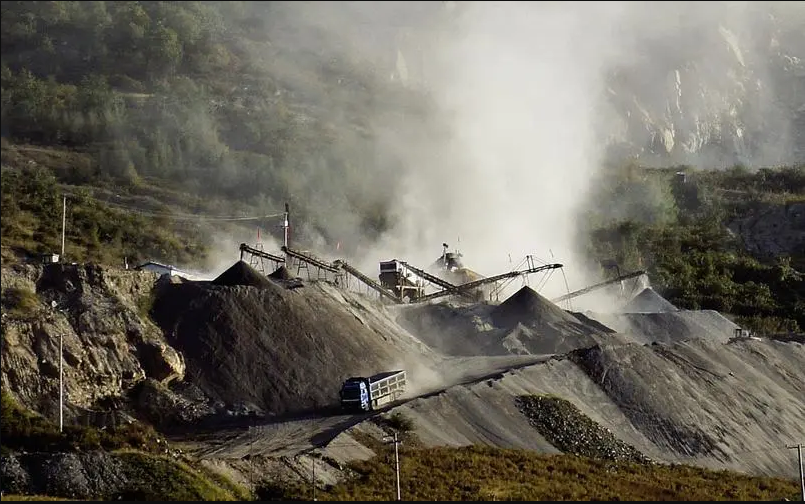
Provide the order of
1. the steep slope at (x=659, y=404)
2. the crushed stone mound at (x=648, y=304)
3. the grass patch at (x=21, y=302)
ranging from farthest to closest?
1. the crushed stone mound at (x=648, y=304)
2. the steep slope at (x=659, y=404)
3. the grass patch at (x=21, y=302)

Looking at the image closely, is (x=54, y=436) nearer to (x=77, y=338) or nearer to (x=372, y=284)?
(x=77, y=338)

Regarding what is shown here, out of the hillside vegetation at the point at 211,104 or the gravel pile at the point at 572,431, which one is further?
the hillside vegetation at the point at 211,104

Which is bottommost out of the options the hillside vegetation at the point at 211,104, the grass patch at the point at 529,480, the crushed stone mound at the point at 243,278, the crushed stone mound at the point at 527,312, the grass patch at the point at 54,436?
the grass patch at the point at 529,480

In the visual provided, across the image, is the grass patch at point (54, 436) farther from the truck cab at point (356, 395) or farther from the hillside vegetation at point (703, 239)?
the hillside vegetation at point (703, 239)

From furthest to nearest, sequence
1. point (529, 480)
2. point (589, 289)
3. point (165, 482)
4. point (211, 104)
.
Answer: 1. point (211, 104)
2. point (589, 289)
3. point (529, 480)
4. point (165, 482)

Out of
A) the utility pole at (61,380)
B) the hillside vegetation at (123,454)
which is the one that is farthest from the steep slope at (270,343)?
the hillside vegetation at (123,454)

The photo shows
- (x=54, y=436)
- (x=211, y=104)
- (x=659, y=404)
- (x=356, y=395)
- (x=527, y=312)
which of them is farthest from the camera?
(x=211, y=104)

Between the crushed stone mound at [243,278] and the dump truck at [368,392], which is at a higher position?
the crushed stone mound at [243,278]

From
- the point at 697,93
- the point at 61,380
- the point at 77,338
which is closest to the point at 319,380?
the point at 77,338
